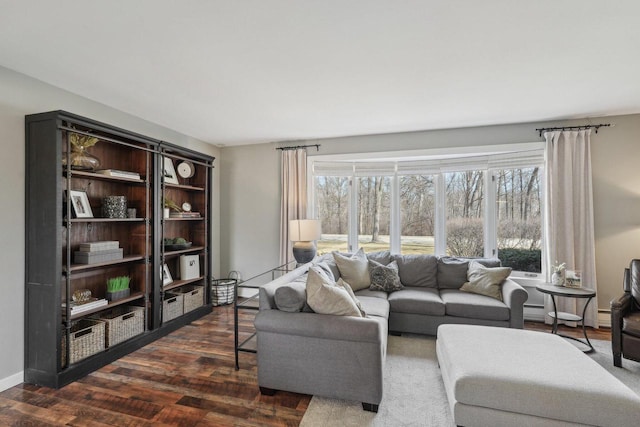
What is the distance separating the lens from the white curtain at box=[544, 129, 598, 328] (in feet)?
11.9

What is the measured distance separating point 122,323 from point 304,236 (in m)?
2.22

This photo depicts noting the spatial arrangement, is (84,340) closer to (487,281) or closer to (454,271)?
(454,271)

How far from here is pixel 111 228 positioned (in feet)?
10.8

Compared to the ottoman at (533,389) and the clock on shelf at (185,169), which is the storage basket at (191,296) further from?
the ottoman at (533,389)

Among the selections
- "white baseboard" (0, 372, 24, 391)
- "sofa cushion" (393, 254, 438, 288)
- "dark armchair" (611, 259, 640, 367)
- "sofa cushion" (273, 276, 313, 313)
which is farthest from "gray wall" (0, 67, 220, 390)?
"dark armchair" (611, 259, 640, 367)

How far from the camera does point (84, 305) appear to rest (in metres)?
2.67

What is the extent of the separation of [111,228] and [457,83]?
3833 millimetres

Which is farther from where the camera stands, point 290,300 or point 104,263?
point 104,263

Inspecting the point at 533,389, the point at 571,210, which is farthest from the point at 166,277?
the point at 571,210

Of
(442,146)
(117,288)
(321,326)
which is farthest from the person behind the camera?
(442,146)

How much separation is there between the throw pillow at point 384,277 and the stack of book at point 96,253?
281cm

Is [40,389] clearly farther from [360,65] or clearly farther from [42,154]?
[360,65]

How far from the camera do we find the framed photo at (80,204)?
8.96 feet

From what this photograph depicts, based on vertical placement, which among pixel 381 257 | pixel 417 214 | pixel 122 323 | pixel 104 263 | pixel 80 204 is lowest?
pixel 122 323
